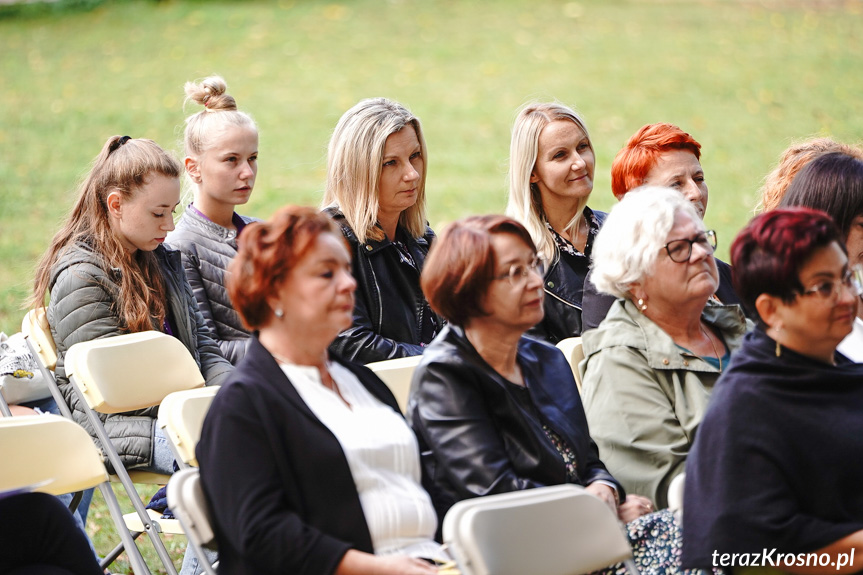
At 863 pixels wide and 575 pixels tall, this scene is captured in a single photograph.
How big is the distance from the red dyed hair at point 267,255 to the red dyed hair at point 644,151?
80.4 inches

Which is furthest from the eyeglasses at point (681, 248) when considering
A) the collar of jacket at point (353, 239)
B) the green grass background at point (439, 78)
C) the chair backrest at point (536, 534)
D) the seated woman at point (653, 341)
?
the green grass background at point (439, 78)

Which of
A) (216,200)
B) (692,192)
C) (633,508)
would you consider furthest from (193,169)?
(633,508)

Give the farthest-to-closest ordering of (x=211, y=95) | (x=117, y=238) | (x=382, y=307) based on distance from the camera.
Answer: (x=211, y=95) < (x=382, y=307) < (x=117, y=238)

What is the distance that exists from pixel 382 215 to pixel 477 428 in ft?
5.39

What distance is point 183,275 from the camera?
12.5 feet

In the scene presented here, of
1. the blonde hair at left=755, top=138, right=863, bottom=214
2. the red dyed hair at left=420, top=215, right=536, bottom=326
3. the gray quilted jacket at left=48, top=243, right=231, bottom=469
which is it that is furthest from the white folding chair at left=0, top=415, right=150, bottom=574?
the blonde hair at left=755, top=138, right=863, bottom=214

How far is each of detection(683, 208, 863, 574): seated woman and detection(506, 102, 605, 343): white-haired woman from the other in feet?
5.58

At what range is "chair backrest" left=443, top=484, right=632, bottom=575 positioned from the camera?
2105 mm

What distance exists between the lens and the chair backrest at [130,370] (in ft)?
10.3

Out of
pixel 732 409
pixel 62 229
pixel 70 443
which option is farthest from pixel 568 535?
pixel 62 229

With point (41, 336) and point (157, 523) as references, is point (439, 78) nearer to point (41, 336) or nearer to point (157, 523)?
point (41, 336)

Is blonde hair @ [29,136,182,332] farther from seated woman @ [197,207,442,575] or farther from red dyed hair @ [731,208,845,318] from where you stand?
red dyed hair @ [731,208,845,318]

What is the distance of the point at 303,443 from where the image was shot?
7.34ft

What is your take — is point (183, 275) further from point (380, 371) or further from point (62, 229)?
point (380, 371)
